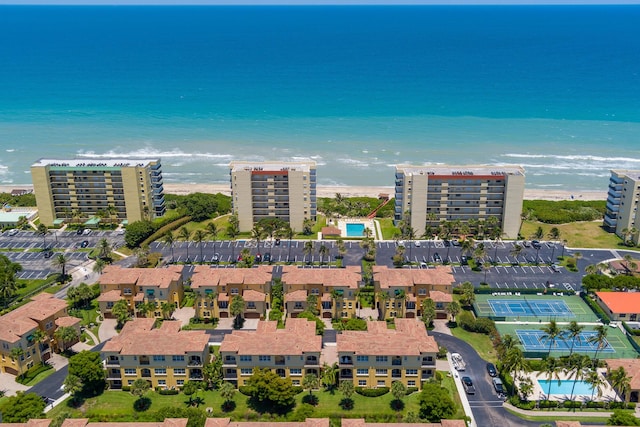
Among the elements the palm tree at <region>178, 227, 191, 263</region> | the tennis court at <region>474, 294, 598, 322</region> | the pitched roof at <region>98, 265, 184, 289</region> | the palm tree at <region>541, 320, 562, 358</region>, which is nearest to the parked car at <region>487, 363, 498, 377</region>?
the palm tree at <region>541, 320, 562, 358</region>

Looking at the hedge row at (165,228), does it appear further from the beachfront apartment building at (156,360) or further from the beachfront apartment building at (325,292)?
the beachfront apartment building at (156,360)

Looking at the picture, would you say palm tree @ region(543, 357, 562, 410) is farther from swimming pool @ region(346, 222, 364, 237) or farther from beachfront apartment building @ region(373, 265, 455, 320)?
swimming pool @ region(346, 222, 364, 237)

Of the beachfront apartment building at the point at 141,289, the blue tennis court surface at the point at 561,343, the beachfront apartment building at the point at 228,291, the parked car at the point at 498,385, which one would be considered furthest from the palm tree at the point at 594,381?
the beachfront apartment building at the point at 141,289

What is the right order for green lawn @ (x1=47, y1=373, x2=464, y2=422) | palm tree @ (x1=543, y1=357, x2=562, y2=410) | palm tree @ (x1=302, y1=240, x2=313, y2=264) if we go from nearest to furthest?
1. green lawn @ (x1=47, y1=373, x2=464, y2=422)
2. palm tree @ (x1=543, y1=357, x2=562, y2=410)
3. palm tree @ (x1=302, y1=240, x2=313, y2=264)

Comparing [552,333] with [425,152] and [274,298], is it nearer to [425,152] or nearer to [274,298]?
[274,298]

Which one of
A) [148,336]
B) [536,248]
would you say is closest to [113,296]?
[148,336]

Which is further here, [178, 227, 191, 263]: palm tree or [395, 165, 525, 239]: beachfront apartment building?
[395, 165, 525, 239]: beachfront apartment building

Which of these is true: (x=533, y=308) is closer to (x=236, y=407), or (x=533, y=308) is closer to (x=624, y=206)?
(x=624, y=206)

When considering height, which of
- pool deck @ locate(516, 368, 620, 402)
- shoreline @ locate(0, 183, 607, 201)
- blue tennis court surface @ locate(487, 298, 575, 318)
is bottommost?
pool deck @ locate(516, 368, 620, 402)

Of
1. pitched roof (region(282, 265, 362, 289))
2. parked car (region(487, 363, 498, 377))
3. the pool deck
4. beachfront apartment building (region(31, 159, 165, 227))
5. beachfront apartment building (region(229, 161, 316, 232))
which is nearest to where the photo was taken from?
the pool deck
